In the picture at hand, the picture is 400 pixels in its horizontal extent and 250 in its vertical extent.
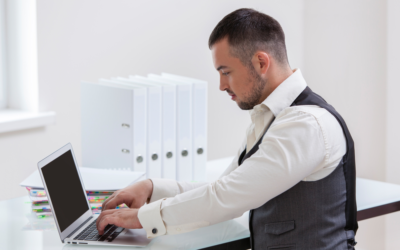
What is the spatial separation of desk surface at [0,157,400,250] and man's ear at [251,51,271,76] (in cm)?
43

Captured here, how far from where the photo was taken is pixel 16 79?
2.10m

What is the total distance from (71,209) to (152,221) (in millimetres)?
253

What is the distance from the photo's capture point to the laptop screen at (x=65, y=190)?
3.62 ft

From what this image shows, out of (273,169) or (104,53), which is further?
(104,53)

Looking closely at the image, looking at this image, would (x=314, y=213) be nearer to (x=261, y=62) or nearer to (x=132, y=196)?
(x=261, y=62)

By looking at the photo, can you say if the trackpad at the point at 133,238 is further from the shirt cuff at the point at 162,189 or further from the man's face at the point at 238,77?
the man's face at the point at 238,77

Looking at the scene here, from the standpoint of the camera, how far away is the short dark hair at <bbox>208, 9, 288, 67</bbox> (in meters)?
1.13

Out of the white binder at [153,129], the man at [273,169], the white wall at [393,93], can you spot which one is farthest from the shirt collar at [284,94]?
the white wall at [393,93]

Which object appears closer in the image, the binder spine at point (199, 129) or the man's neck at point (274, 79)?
the man's neck at point (274, 79)

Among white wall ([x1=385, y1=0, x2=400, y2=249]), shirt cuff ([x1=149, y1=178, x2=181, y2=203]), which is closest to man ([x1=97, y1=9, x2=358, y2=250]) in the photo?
shirt cuff ([x1=149, y1=178, x2=181, y2=203])

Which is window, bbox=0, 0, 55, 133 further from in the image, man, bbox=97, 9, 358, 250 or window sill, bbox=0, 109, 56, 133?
man, bbox=97, 9, 358, 250

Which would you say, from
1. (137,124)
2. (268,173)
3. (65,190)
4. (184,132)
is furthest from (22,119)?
(268,173)

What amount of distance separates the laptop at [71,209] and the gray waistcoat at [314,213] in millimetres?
307

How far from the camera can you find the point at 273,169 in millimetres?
970
